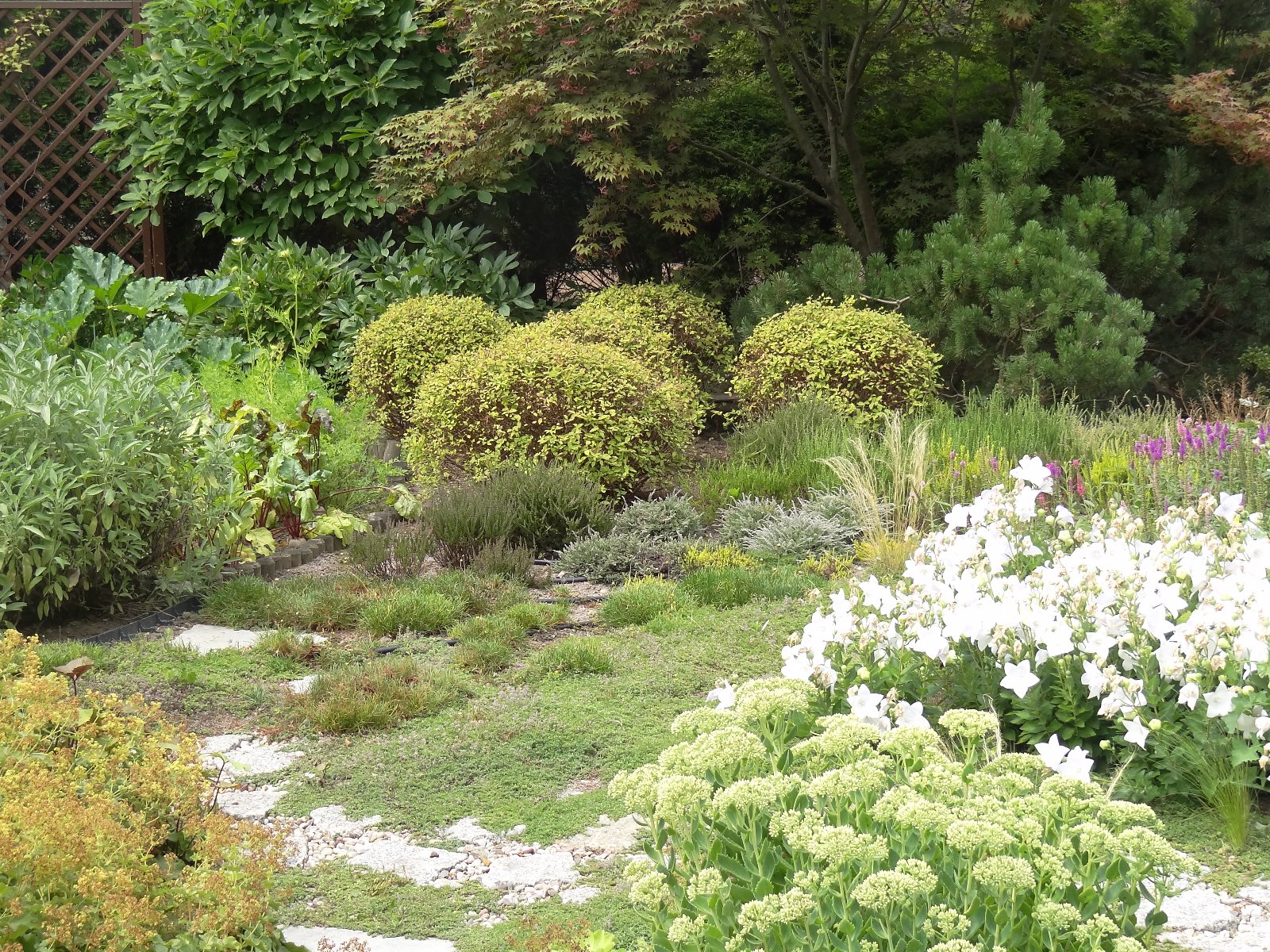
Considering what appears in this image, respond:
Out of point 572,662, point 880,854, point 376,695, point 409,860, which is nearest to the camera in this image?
point 880,854

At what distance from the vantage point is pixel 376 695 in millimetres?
3971

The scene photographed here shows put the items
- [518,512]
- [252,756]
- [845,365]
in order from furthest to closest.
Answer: [845,365]
[518,512]
[252,756]

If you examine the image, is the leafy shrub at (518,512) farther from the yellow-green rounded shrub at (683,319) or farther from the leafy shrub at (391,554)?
the yellow-green rounded shrub at (683,319)

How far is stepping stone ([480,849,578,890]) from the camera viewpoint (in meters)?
2.88

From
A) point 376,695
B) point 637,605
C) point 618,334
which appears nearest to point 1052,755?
point 376,695

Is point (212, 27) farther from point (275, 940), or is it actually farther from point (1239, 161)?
point (275, 940)

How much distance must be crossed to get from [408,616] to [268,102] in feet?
20.4

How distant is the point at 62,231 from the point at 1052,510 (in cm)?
852

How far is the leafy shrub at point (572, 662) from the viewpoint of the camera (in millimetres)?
4324

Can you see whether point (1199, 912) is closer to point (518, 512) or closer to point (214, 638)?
point (214, 638)

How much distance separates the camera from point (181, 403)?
525cm

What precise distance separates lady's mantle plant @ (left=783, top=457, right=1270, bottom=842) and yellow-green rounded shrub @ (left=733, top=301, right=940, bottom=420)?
4171 mm

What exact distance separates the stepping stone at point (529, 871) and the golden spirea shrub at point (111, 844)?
53 centimetres

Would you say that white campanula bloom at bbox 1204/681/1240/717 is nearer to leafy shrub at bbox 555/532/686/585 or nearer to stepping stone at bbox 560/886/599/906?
stepping stone at bbox 560/886/599/906
